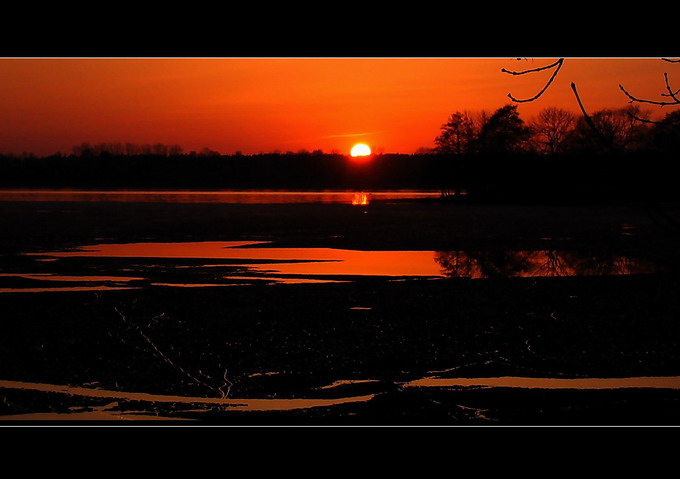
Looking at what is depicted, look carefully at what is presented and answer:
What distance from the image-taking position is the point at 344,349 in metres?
8.65

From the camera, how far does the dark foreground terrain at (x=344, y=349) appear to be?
21.3ft

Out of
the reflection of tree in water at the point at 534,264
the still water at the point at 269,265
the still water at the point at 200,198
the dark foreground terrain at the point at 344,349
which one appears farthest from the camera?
the still water at the point at 200,198

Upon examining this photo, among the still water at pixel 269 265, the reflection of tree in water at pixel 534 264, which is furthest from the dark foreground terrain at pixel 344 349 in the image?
the reflection of tree in water at pixel 534 264

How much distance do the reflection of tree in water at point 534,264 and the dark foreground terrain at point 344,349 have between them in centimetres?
59

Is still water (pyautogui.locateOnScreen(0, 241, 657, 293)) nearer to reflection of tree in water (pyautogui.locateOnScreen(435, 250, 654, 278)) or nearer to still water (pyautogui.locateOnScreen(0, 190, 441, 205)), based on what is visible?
reflection of tree in water (pyautogui.locateOnScreen(435, 250, 654, 278))

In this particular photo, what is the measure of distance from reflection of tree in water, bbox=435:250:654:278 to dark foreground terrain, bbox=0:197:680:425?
1.94 ft

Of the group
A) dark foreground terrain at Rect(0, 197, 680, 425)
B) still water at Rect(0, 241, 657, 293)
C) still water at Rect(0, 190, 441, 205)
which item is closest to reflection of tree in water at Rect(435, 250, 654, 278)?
still water at Rect(0, 241, 657, 293)

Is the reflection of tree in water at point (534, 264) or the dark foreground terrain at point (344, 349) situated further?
the reflection of tree in water at point (534, 264)

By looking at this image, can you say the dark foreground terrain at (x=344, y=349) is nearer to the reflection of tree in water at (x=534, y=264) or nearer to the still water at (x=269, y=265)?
the still water at (x=269, y=265)

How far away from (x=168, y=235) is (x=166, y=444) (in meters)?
19.2

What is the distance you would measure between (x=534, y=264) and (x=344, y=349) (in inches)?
353

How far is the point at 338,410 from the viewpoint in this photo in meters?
6.45
